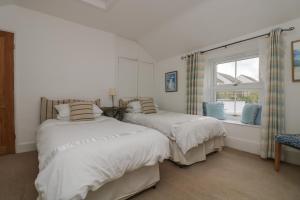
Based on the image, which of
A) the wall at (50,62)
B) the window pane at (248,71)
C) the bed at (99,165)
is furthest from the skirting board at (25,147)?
the window pane at (248,71)

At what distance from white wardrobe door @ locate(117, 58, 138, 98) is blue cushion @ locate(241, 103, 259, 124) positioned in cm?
Answer: 266

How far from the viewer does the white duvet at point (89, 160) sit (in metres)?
1.08

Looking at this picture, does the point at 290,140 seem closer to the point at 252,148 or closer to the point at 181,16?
the point at 252,148

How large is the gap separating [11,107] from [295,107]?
182 inches

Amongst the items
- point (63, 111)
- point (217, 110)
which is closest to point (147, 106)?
point (217, 110)

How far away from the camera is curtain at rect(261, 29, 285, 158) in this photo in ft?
8.04

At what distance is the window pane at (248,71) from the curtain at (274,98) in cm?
48

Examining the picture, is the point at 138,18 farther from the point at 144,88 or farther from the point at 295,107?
the point at 295,107

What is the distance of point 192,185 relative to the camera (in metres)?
1.85

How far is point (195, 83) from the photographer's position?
3.63 metres

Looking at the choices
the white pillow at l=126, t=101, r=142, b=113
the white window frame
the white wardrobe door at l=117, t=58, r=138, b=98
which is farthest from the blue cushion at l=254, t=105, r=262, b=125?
the white wardrobe door at l=117, t=58, r=138, b=98

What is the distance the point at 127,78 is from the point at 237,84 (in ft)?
8.67

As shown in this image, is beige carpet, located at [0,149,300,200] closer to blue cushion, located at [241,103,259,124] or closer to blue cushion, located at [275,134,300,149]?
blue cushion, located at [275,134,300,149]

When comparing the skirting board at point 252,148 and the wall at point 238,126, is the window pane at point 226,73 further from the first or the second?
the skirting board at point 252,148
